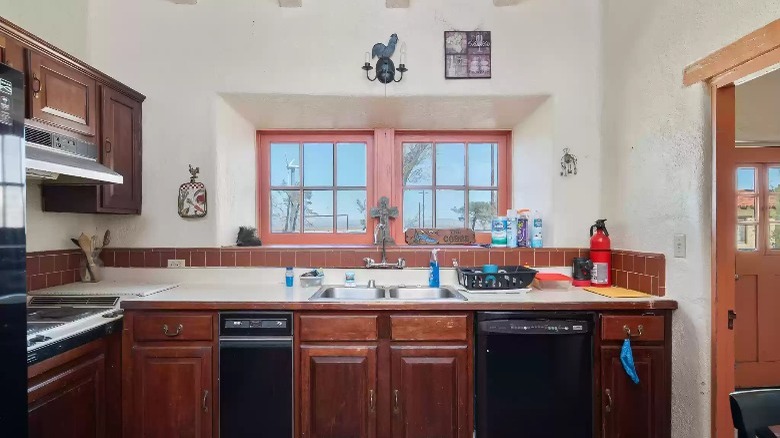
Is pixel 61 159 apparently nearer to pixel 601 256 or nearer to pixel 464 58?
pixel 464 58

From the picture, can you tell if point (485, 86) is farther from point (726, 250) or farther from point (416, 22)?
point (726, 250)

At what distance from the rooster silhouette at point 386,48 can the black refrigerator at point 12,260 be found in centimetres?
181

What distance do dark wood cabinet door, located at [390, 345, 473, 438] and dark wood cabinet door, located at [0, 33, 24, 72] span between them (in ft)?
7.32

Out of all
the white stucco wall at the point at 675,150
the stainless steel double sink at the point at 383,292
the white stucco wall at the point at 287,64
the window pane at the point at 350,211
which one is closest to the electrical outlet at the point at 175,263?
the white stucco wall at the point at 287,64

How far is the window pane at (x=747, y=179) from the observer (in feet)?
9.31

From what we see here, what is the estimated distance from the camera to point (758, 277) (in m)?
2.83

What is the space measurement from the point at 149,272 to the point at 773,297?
14.4 ft

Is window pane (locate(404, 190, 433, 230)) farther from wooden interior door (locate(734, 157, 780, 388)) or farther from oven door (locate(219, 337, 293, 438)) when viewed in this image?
wooden interior door (locate(734, 157, 780, 388))

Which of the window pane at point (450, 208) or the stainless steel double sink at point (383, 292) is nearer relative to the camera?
the stainless steel double sink at point (383, 292)

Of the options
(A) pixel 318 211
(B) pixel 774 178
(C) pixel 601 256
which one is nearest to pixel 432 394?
(C) pixel 601 256

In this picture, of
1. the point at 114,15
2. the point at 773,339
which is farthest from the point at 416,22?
the point at 773,339

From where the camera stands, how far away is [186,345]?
77.7 inches

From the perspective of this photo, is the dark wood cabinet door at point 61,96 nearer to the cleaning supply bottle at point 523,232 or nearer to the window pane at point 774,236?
the cleaning supply bottle at point 523,232

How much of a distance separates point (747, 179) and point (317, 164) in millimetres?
3226
